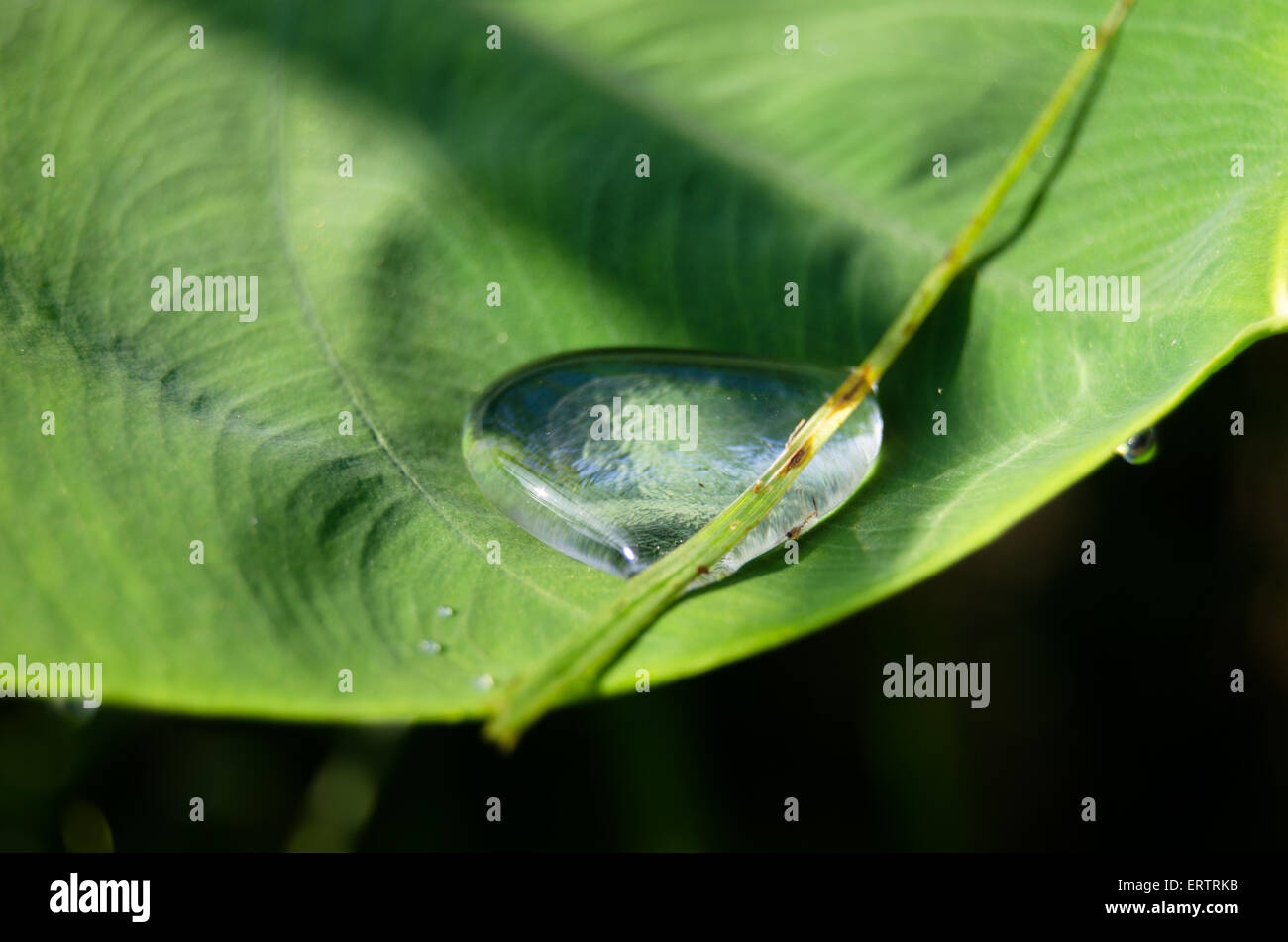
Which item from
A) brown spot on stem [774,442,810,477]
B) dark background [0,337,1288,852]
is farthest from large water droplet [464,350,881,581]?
dark background [0,337,1288,852]

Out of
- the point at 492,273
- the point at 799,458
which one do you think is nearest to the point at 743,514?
the point at 799,458

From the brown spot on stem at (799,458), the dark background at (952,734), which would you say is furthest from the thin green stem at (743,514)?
the dark background at (952,734)

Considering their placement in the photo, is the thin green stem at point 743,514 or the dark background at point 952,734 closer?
the thin green stem at point 743,514

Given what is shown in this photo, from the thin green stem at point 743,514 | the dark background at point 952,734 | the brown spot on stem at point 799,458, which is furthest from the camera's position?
the dark background at point 952,734

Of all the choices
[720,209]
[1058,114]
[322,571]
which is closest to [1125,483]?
[1058,114]

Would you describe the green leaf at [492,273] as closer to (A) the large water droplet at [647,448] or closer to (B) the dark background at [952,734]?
(A) the large water droplet at [647,448]

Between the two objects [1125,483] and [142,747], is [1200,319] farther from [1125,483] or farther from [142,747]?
[142,747]
